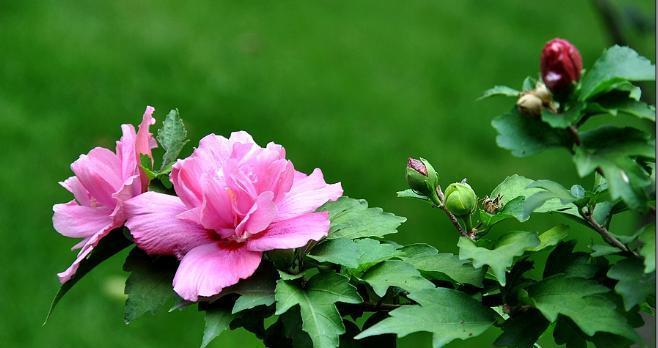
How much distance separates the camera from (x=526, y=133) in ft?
2.65

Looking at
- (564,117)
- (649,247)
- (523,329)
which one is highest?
(564,117)

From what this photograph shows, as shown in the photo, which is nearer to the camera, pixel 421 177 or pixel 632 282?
pixel 632 282

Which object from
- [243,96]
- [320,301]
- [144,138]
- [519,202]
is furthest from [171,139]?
[243,96]

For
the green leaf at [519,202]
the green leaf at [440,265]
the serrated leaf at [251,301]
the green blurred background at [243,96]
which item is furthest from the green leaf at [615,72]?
the green blurred background at [243,96]

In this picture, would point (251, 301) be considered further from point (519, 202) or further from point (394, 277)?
point (519, 202)

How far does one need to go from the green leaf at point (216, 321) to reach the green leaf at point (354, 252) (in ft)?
0.33

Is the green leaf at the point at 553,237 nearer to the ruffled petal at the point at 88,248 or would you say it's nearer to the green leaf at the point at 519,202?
the green leaf at the point at 519,202

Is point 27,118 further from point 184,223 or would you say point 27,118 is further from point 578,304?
point 578,304

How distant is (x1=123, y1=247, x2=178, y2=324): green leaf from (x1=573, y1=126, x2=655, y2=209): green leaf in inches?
16.4

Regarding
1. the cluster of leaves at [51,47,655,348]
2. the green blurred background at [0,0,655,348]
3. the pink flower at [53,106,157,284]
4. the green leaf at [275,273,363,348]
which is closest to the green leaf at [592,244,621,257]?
the cluster of leaves at [51,47,655,348]

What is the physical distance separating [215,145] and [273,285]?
0.17 metres

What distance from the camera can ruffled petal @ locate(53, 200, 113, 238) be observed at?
997mm

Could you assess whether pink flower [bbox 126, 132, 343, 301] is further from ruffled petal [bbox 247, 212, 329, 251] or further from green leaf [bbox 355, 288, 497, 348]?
green leaf [bbox 355, 288, 497, 348]

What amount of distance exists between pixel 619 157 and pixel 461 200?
0.70 feet
